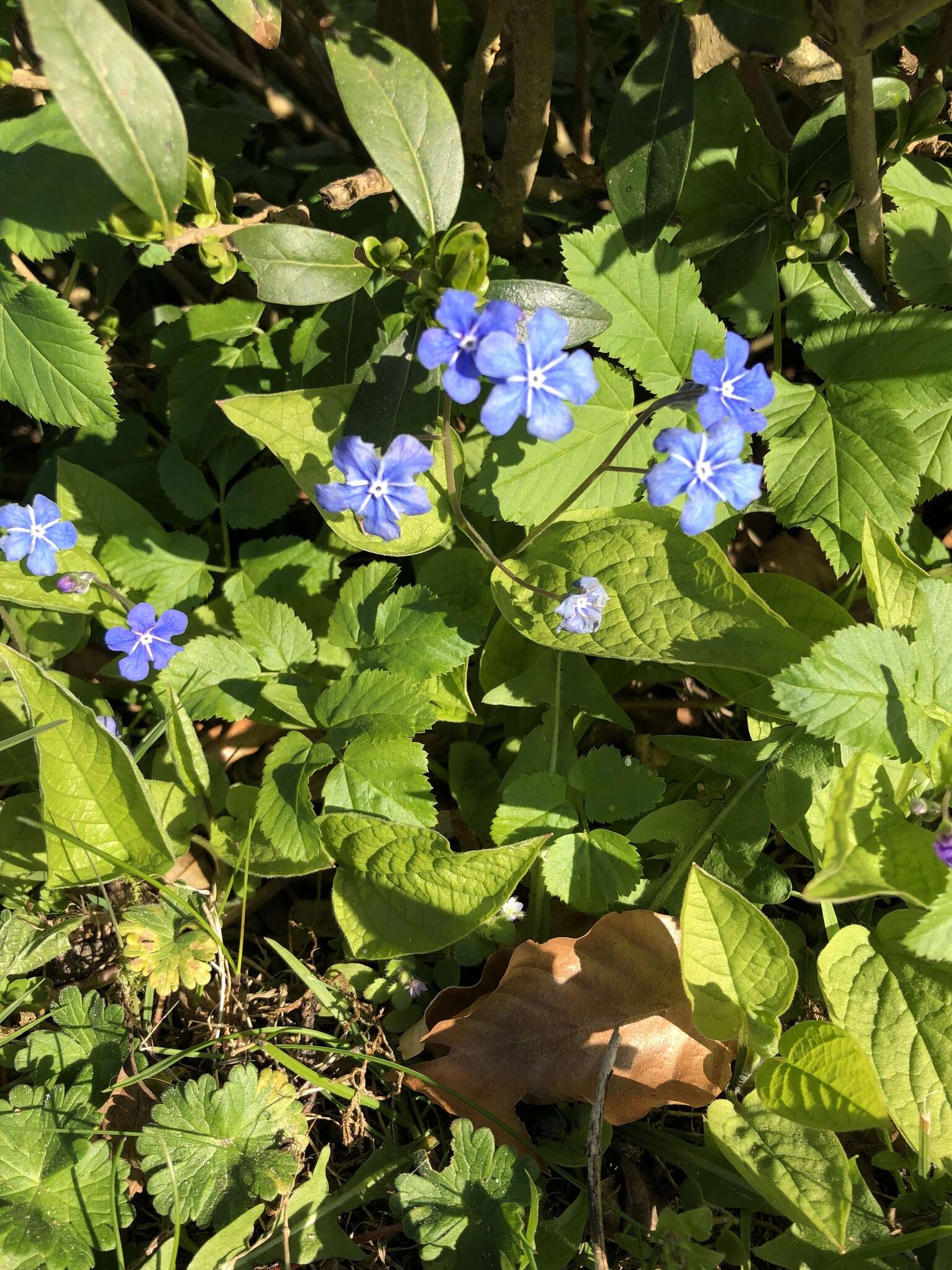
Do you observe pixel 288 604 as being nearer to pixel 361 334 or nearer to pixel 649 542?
pixel 361 334

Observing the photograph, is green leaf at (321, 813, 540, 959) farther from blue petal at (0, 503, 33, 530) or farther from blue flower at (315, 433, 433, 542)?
blue petal at (0, 503, 33, 530)

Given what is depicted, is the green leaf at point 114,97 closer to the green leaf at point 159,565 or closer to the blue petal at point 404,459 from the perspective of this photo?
the blue petal at point 404,459

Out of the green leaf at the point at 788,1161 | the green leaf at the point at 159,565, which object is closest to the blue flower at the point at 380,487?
the green leaf at the point at 159,565

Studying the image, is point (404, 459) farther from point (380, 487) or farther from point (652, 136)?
point (652, 136)

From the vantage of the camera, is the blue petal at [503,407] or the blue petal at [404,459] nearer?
the blue petal at [503,407]

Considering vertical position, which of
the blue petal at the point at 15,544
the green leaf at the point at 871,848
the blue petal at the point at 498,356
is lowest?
the green leaf at the point at 871,848

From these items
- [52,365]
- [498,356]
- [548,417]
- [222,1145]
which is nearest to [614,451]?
[548,417]
